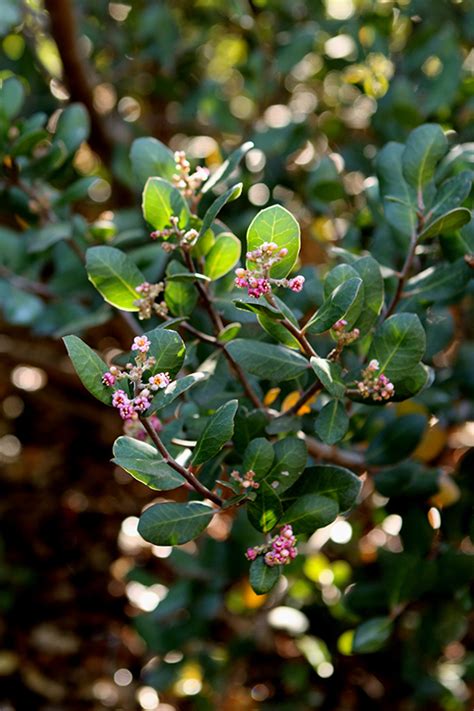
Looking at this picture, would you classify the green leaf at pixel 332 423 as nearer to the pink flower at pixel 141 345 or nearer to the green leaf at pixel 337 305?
the green leaf at pixel 337 305

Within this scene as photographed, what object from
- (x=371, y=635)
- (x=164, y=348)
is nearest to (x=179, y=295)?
(x=164, y=348)

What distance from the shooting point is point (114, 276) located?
878mm

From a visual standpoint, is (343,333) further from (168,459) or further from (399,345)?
(168,459)

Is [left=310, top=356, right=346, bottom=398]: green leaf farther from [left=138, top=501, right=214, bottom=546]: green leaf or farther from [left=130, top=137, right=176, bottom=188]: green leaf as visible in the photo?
[left=130, top=137, right=176, bottom=188]: green leaf

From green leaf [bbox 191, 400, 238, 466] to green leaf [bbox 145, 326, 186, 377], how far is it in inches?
2.5

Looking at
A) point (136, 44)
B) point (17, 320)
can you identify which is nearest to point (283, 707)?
point (17, 320)

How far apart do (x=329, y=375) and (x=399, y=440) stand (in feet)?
1.18

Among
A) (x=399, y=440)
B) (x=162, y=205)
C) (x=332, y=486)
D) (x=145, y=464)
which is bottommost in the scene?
(x=399, y=440)

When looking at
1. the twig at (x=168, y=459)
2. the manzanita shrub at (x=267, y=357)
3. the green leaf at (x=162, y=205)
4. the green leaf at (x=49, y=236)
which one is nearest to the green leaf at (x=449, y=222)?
the manzanita shrub at (x=267, y=357)

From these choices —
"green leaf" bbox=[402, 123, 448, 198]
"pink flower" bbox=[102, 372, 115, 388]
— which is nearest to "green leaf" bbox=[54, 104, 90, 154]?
"green leaf" bbox=[402, 123, 448, 198]

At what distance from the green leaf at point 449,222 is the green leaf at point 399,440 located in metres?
0.28

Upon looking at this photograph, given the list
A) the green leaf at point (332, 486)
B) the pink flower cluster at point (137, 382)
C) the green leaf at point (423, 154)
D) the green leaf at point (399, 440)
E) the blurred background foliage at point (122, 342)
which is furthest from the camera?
the blurred background foliage at point (122, 342)

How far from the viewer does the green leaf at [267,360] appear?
79 cm

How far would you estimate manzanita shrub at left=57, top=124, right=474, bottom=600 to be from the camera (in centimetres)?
73
